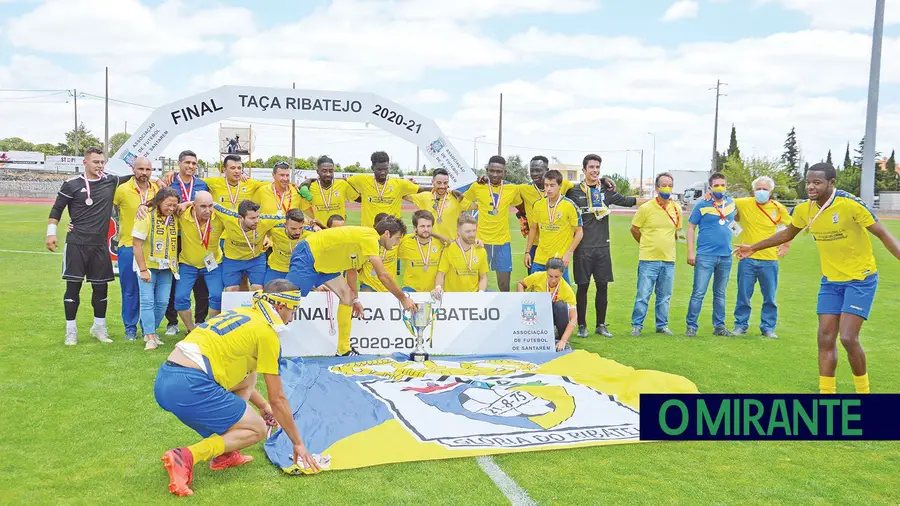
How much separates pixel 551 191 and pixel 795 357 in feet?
11.1

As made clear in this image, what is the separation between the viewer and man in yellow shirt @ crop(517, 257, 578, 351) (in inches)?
322

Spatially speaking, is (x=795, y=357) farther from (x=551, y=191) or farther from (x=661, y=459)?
(x=661, y=459)

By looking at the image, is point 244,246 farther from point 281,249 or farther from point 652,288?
point 652,288

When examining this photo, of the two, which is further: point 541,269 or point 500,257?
point 500,257

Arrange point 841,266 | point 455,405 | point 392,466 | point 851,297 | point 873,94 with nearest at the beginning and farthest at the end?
point 392,466, point 455,405, point 851,297, point 841,266, point 873,94

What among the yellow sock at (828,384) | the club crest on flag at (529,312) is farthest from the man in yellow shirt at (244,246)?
the yellow sock at (828,384)

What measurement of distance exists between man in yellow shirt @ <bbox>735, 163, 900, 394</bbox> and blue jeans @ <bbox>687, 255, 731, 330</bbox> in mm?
2923

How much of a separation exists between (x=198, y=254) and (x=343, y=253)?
80.6 inches

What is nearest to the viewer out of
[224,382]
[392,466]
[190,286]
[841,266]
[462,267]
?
[224,382]

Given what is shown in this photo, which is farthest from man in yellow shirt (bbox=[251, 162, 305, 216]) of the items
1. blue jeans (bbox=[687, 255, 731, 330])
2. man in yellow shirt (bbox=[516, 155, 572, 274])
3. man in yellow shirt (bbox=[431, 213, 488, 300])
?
blue jeans (bbox=[687, 255, 731, 330])

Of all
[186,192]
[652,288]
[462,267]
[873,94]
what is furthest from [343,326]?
[873,94]

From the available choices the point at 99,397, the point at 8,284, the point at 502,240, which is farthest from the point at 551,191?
the point at 8,284

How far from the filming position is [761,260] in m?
9.14

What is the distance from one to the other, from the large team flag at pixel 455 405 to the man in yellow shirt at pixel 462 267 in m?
1.29
